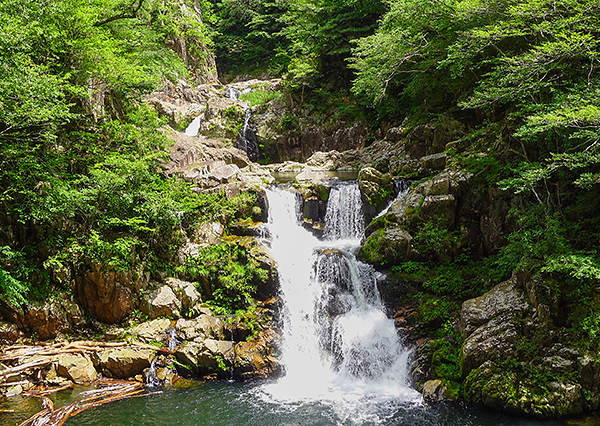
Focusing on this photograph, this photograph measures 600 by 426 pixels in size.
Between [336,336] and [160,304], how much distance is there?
→ 17.1 ft

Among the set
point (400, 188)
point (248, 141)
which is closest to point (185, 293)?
point (400, 188)

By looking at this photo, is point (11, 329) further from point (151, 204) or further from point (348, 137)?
point (348, 137)

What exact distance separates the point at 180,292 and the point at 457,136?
12.1 m

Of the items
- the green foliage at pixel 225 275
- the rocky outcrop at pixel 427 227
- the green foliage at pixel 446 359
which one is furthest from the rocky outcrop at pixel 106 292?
the green foliage at pixel 446 359

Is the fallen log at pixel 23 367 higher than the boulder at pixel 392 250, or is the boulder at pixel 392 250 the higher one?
the boulder at pixel 392 250

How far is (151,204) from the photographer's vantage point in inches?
437

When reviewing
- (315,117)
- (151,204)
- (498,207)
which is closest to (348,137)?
(315,117)

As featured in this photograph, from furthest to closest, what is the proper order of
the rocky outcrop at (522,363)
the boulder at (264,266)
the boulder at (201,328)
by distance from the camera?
1. the boulder at (264,266)
2. the boulder at (201,328)
3. the rocky outcrop at (522,363)

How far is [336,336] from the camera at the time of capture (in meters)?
10.5

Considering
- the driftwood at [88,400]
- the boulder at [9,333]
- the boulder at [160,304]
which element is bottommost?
the driftwood at [88,400]

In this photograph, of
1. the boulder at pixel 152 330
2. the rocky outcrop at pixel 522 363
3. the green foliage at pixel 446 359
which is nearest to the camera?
the rocky outcrop at pixel 522 363

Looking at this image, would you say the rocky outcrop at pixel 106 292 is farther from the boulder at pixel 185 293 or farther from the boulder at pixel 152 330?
the boulder at pixel 185 293

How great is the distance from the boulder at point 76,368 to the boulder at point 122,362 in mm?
226

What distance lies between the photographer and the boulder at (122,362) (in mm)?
9023
